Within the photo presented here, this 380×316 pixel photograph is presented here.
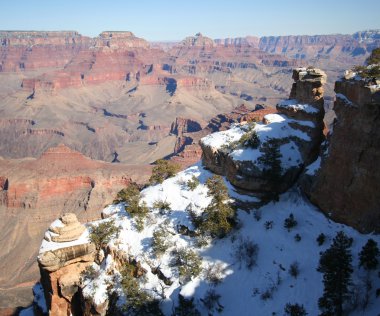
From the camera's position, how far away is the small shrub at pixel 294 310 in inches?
836

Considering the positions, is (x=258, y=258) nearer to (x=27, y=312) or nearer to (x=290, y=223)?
(x=290, y=223)

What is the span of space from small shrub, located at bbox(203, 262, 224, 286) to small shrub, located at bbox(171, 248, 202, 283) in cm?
57

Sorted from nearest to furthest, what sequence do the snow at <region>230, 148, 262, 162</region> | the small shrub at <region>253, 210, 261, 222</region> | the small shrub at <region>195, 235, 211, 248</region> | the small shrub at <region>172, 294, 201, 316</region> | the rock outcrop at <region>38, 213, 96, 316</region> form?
the small shrub at <region>172, 294, 201, 316</region> → the rock outcrop at <region>38, 213, 96, 316</region> → the small shrub at <region>195, 235, 211, 248</region> → the small shrub at <region>253, 210, 261, 222</region> → the snow at <region>230, 148, 262, 162</region>

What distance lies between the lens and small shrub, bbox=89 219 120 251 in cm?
2948

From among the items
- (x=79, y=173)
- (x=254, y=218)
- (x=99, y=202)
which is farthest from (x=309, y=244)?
(x=79, y=173)

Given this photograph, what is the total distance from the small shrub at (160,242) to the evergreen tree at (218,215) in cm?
262

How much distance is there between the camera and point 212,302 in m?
24.8

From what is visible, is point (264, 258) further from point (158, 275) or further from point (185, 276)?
point (158, 275)

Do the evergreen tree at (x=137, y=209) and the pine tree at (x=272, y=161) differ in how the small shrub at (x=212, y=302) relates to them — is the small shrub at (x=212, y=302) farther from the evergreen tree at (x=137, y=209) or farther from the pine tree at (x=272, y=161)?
the pine tree at (x=272, y=161)

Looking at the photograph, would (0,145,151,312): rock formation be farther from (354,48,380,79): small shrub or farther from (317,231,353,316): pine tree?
(354,48,380,79): small shrub

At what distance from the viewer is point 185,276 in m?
26.6

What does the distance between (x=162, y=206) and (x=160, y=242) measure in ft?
15.6

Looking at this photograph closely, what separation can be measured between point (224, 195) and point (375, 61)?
14758 mm

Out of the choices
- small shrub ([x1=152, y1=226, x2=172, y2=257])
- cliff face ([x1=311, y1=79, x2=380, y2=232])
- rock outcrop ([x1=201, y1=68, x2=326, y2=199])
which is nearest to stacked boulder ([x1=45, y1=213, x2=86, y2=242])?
small shrub ([x1=152, y1=226, x2=172, y2=257])
